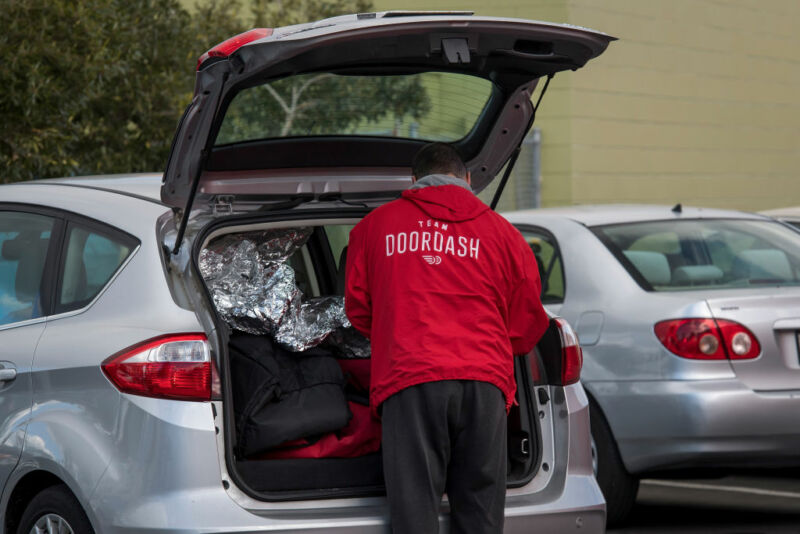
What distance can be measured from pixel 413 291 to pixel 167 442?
86 cm

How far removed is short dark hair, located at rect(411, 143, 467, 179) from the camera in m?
4.26

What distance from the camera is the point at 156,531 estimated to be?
12.1 ft

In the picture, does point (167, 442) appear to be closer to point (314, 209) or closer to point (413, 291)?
point (413, 291)

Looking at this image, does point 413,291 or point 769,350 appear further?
point 769,350

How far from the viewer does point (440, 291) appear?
4.00 m

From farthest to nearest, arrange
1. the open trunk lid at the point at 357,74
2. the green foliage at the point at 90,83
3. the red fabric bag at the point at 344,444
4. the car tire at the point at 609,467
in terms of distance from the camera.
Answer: the green foliage at the point at 90,83 → the car tire at the point at 609,467 → the red fabric bag at the point at 344,444 → the open trunk lid at the point at 357,74

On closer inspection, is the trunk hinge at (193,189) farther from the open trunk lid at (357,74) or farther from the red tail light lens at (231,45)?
the red tail light lens at (231,45)

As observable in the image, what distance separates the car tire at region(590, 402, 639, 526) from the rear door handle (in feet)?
9.98

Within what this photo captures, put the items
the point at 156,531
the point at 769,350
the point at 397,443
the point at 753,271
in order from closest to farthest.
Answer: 1. the point at 156,531
2. the point at 397,443
3. the point at 769,350
4. the point at 753,271

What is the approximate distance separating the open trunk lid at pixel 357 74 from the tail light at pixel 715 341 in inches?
61.5

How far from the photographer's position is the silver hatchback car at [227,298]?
380 centimetres

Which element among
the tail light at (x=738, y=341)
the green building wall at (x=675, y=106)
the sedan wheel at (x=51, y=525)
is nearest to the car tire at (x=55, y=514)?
the sedan wheel at (x=51, y=525)

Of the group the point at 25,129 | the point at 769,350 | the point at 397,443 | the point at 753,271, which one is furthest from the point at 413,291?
the point at 25,129

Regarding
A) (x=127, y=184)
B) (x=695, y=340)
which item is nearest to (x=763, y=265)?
(x=695, y=340)
